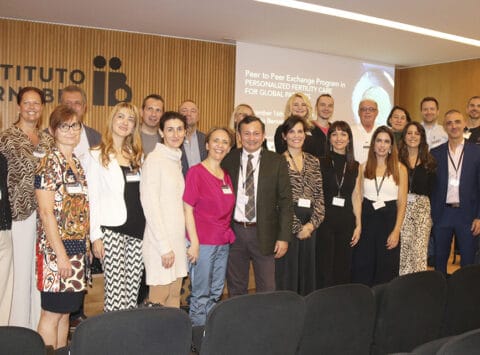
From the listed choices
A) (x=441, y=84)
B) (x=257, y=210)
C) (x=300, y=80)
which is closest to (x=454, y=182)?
(x=257, y=210)

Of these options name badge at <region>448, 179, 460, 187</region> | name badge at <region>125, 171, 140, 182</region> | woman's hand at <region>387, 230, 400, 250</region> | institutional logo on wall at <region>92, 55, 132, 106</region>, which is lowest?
woman's hand at <region>387, 230, 400, 250</region>

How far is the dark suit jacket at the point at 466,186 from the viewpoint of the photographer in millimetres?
4355

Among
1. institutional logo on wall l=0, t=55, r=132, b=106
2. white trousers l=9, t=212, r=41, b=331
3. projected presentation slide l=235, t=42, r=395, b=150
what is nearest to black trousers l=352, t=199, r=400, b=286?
white trousers l=9, t=212, r=41, b=331

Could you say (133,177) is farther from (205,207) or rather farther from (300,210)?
(300,210)

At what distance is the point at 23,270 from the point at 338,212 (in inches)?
90.6

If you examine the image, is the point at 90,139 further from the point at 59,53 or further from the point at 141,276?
the point at 59,53

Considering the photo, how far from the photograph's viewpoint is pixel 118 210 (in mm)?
2959

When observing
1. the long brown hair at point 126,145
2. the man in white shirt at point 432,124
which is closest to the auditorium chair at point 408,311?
the long brown hair at point 126,145

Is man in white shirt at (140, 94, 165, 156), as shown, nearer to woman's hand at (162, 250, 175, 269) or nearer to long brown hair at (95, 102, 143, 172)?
long brown hair at (95, 102, 143, 172)

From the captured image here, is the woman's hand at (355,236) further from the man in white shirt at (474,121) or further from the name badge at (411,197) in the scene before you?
the man in white shirt at (474,121)

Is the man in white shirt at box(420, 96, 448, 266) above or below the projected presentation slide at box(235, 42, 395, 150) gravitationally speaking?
below

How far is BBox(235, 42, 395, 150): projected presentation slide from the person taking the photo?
349 inches

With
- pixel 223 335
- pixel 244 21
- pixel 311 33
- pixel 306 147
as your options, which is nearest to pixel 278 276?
pixel 306 147

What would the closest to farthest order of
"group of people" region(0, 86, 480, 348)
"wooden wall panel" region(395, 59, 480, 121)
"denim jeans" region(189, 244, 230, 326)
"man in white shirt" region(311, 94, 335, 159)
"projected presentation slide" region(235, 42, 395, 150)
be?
"group of people" region(0, 86, 480, 348)
"denim jeans" region(189, 244, 230, 326)
"man in white shirt" region(311, 94, 335, 159)
"projected presentation slide" region(235, 42, 395, 150)
"wooden wall panel" region(395, 59, 480, 121)
